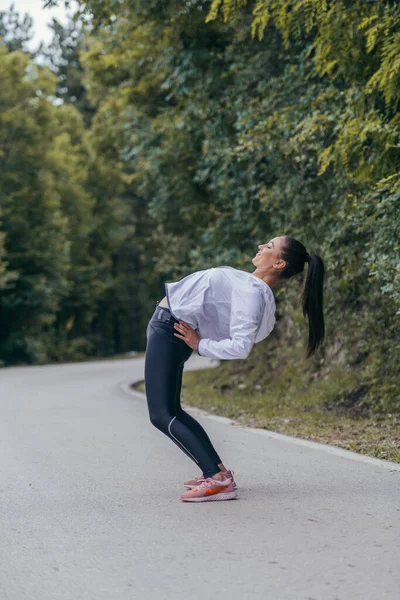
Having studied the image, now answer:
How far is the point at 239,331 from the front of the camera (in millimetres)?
5895

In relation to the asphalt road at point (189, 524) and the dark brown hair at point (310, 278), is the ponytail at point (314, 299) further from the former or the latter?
the asphalt road at point (189, 524)

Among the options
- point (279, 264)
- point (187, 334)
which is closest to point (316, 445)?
point (279, 264)

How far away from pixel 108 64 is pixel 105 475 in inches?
648

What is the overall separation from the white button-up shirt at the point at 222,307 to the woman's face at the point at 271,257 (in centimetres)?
12

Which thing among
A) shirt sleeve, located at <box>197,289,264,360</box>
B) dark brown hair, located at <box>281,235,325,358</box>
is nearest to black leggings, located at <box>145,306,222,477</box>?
shirt sleeve, located at <box>197,289,264,360</box>

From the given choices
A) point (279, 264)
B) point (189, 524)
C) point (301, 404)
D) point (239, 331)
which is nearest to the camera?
point (189, 524)

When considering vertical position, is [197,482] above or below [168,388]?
below

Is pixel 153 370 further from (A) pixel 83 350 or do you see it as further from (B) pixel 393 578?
(A) pixel 83 350

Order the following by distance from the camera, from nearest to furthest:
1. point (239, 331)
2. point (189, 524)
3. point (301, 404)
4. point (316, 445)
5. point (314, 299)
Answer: point (189, 524)
point (239, 331)
point (314, 299)
point (316, 445)
point (301, 404)

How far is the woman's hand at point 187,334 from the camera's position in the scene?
605 cm

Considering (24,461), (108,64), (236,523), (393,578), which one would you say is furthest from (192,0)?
(393,578)

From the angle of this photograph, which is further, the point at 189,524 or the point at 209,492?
the point at 209,492

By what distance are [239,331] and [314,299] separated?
681 mm

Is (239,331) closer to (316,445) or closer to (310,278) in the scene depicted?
(310,278)
